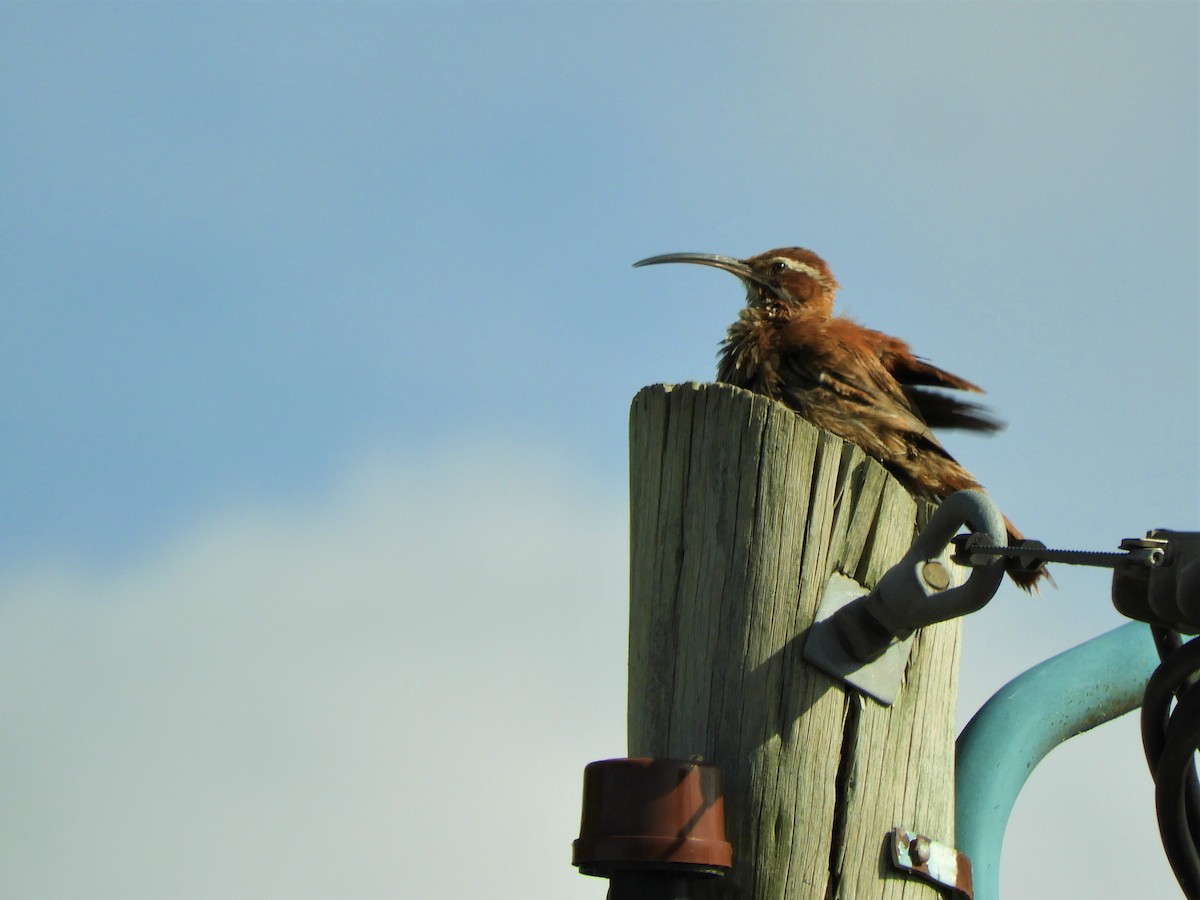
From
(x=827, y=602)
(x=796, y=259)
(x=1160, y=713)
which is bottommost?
(x=1160, y=713)

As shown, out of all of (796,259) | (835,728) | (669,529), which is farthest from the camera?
(796,259)

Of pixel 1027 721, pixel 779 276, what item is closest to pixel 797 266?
pixel 779 276

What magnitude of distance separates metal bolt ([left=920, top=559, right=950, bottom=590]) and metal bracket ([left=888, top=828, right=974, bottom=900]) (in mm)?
499

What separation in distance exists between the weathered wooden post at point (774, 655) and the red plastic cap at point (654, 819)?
0.15 m

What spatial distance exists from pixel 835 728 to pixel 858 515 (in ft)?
1.47

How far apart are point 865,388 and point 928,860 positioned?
2.66m

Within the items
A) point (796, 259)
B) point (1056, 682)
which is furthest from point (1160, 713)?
point (796, 259)

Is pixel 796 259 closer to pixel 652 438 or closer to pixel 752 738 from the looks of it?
pixel 652 438

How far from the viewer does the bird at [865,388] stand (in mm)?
4867

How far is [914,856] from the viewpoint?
2.71 meters

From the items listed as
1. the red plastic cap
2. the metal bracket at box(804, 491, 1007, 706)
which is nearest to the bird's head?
the metal bracket at box(804, 491, 1007, 706)

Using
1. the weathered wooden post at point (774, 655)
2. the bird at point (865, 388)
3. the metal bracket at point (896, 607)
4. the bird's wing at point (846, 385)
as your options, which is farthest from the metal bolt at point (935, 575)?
the bird's wing at point (846, 385)

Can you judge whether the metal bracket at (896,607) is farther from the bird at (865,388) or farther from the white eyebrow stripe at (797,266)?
the white eyebrow stripe at (797,266)

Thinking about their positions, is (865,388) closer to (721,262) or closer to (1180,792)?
(721,262)
